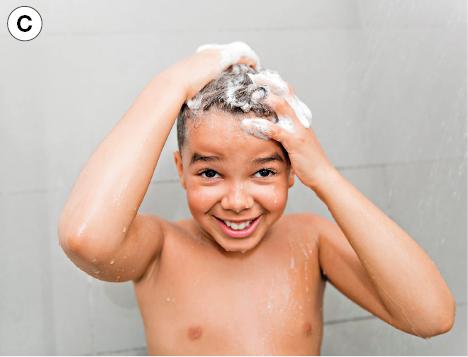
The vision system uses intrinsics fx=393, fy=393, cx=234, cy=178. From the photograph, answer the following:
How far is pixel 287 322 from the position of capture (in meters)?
0.98

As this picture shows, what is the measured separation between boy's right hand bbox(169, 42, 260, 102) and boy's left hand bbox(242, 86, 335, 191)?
0.49ft

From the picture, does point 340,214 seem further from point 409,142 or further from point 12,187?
point 12,187

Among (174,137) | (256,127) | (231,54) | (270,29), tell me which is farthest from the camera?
(270,29)

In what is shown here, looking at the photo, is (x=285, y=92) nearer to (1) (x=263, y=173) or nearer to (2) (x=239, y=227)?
(1) (x=263, y=173)

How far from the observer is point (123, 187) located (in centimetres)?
75

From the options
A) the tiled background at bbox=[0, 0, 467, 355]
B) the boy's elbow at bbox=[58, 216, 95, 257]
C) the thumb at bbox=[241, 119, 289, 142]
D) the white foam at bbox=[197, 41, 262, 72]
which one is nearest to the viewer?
the boy's elbow at bbox=[58, 216, 95, 257]

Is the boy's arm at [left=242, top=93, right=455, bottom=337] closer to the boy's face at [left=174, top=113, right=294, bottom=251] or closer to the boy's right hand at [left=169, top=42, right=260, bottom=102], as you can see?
the boy's face at [left=174, top=113, right=294, bottom=251]

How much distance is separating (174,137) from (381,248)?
2.95 feet

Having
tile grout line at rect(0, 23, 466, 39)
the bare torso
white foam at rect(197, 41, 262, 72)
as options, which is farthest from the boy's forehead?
tile grout line at rect(0, 23, 466, 39)

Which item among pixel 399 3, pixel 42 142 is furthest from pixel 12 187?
pixel 399 3

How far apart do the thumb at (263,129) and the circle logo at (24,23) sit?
44.1 inches

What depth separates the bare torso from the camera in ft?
3.17

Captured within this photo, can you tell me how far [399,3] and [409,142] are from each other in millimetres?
600

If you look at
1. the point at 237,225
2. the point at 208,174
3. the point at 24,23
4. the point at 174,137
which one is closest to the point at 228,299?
the point at 237,225
